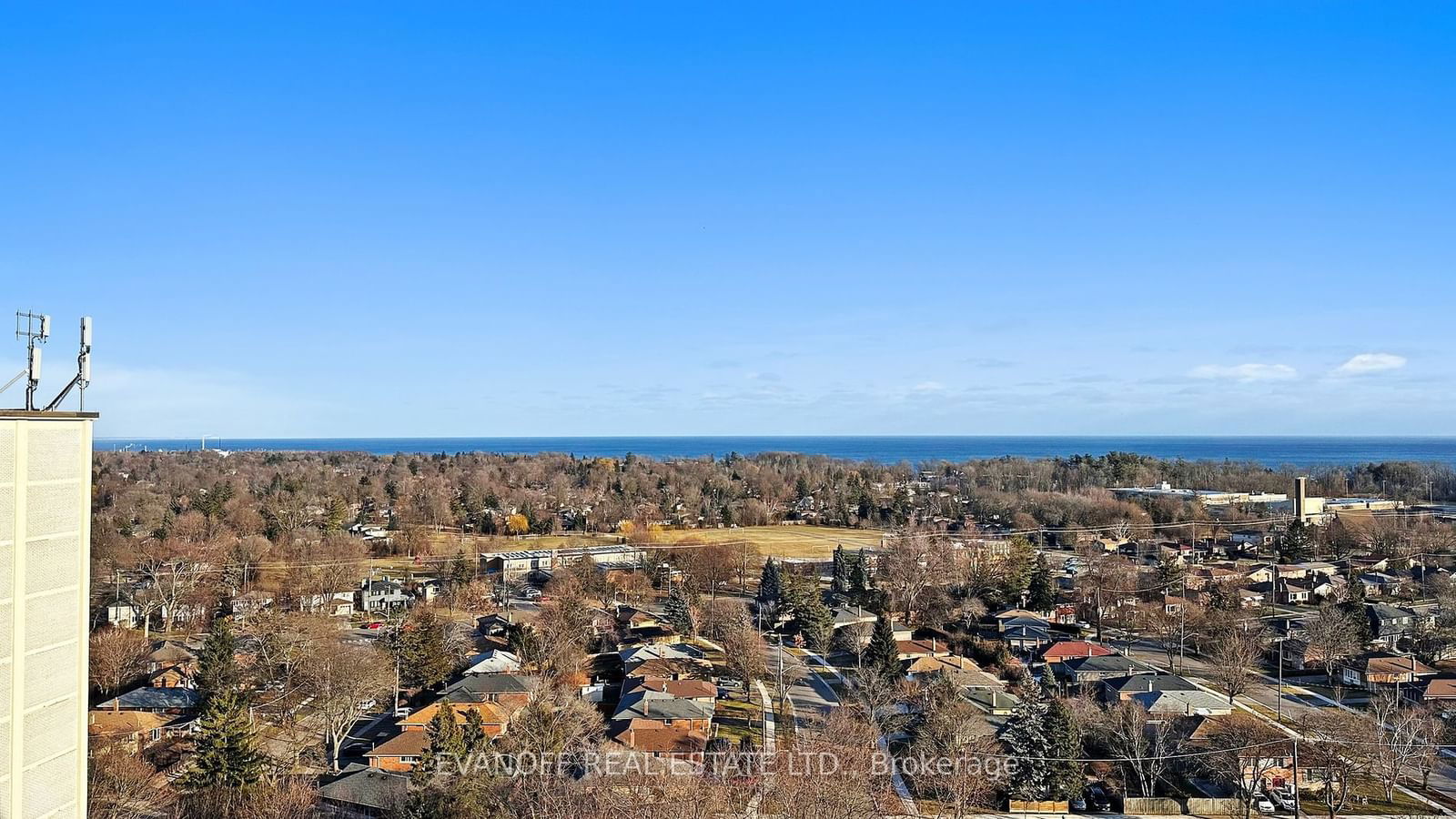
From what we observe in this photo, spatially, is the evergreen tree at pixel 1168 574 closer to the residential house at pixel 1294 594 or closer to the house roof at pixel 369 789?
the residential house at pixel 1294 594

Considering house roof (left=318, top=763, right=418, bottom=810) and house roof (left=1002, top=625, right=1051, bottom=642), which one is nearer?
house roof (left=318, top=763, right=418, bottom=810)

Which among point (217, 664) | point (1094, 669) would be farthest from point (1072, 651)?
point (217, 664)

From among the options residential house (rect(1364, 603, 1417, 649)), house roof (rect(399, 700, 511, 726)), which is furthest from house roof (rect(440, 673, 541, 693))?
residential house (rect(1364, 603, 1417, 649))

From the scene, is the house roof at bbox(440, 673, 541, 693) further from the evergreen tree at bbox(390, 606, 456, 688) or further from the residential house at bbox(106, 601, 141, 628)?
the residential house at bbox(106, 601, 141, 628)

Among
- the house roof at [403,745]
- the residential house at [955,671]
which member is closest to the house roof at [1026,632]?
the residential house at [955,671]

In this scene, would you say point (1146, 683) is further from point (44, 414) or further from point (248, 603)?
point (248, 603)

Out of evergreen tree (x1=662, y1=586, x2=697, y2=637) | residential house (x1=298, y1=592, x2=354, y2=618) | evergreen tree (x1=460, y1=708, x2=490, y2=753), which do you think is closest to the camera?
evergreen tree (x1=460, y1=708, x2=490, y2=753)
